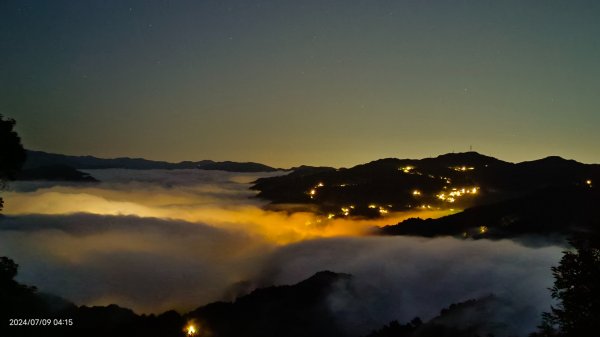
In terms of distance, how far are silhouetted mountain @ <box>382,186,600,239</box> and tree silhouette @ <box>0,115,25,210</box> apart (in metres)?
192

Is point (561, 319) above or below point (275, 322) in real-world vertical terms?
above

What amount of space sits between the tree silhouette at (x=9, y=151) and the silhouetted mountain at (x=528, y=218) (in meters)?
192

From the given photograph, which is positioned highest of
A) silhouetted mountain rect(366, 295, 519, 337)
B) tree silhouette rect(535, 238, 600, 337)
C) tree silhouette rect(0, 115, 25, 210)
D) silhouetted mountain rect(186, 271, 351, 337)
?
tree silhouette rect(0, 115, 25, 210)

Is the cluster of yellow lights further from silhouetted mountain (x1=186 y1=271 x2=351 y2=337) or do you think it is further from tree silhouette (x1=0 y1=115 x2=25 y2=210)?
tree silhouette (x1=0 y1=115 x2=25 y2=210)

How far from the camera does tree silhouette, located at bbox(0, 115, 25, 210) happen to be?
20.8m

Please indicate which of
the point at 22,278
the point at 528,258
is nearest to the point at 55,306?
the point at 22,278

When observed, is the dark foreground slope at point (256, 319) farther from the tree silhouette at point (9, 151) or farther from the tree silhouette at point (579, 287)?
the tree silhouette at point (9, 151)

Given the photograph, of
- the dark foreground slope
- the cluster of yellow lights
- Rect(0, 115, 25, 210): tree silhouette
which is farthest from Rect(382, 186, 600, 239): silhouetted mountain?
Rect(0, 115, 25, 210): tree silhouette

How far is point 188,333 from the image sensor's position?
457ft

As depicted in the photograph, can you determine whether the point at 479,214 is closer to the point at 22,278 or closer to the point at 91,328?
the point at 91,328

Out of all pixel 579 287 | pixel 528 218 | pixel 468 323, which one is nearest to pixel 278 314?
pixel 468 323

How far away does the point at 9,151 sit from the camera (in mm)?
21141

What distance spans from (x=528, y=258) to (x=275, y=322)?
107711 millimetres

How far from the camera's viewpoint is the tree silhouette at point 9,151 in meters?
20.8
